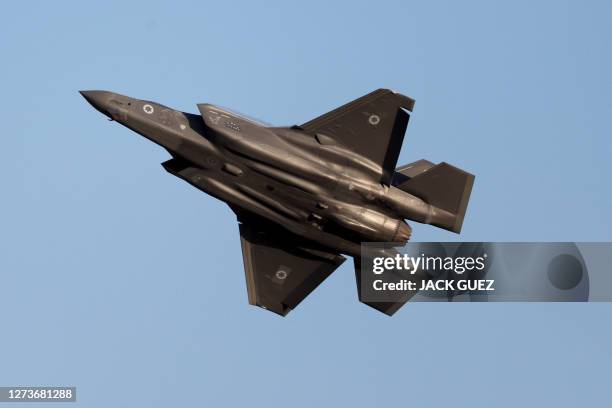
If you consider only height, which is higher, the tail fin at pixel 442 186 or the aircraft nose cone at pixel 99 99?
the aircraft nose cone at pixel 99 99

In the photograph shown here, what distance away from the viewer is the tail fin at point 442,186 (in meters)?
37.9

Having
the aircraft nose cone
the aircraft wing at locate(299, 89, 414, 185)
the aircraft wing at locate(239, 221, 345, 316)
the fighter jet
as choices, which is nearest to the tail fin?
the fighter jet

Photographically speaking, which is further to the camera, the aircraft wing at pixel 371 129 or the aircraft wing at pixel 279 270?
the aircraft wing at pixel 279 270

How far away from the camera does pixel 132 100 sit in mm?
37281

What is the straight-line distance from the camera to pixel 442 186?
38.0 meters

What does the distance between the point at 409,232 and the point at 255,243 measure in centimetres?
576

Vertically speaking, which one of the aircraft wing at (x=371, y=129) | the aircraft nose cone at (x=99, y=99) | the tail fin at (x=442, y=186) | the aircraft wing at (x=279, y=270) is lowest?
the aircraft wing at (x=279, y=270)

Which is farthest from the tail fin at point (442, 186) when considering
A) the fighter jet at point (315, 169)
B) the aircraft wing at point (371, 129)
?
the aircraft wing at point (371, 129)

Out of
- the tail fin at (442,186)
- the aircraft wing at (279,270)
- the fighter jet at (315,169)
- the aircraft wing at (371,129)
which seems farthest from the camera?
the aircraft wing at (279,270)

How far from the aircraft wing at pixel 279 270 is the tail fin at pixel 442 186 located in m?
4.40

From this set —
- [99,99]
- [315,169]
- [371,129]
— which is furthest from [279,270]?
[99,99]

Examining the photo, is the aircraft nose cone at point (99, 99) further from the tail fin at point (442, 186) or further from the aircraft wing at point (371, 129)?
the tail fin at point (442, 186)

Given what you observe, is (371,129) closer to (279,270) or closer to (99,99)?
(279,270)

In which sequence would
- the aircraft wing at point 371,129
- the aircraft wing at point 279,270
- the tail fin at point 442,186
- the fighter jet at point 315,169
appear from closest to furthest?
1. the fighter jet at point 315,169
2. the aircraft wing at point 371,129
3. the tail fin at point 442,186
4. the aircraft wing at point 279,270
